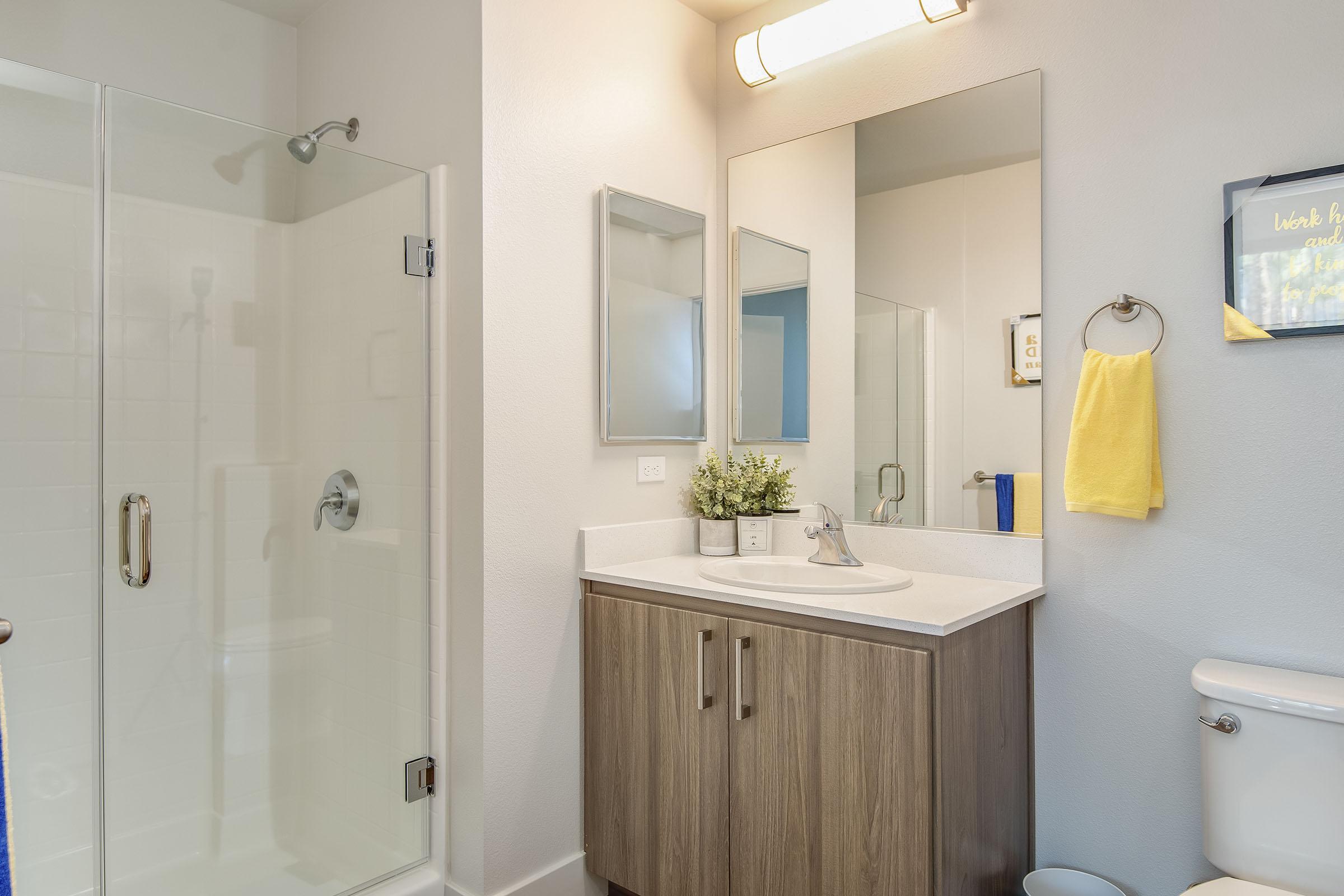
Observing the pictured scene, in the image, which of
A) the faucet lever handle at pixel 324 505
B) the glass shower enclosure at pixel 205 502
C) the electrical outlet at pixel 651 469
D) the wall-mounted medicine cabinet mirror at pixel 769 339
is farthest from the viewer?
the wall-mounted medicine cabinet mirror at pixel 769 339

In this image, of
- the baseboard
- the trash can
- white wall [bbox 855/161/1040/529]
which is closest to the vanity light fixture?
white wall [bbox 855/161/1040/529]

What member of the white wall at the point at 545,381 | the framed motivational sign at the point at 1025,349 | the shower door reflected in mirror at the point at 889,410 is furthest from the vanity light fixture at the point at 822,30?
the framed motivational sign at the point at 1025,349

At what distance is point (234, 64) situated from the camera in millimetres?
2508

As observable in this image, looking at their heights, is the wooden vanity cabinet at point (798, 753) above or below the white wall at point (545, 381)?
below

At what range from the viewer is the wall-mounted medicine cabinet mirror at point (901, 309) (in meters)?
1.95

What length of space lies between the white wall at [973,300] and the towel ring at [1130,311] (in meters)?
0.15

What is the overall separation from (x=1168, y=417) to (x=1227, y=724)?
618 millimetres

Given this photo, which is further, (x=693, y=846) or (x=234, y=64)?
(x=234, y=64)

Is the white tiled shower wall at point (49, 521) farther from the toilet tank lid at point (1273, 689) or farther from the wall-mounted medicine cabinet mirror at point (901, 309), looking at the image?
the toilet tank lid at point (1273, 689)

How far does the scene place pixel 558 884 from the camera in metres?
2.04

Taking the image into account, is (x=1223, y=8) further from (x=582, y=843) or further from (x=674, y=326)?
(x=582, y=843)

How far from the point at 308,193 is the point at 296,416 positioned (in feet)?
1.65

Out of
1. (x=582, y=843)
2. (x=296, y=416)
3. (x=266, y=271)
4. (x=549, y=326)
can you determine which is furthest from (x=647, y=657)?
(x=266, y=271)

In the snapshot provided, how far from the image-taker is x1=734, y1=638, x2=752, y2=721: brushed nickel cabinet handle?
176cm
